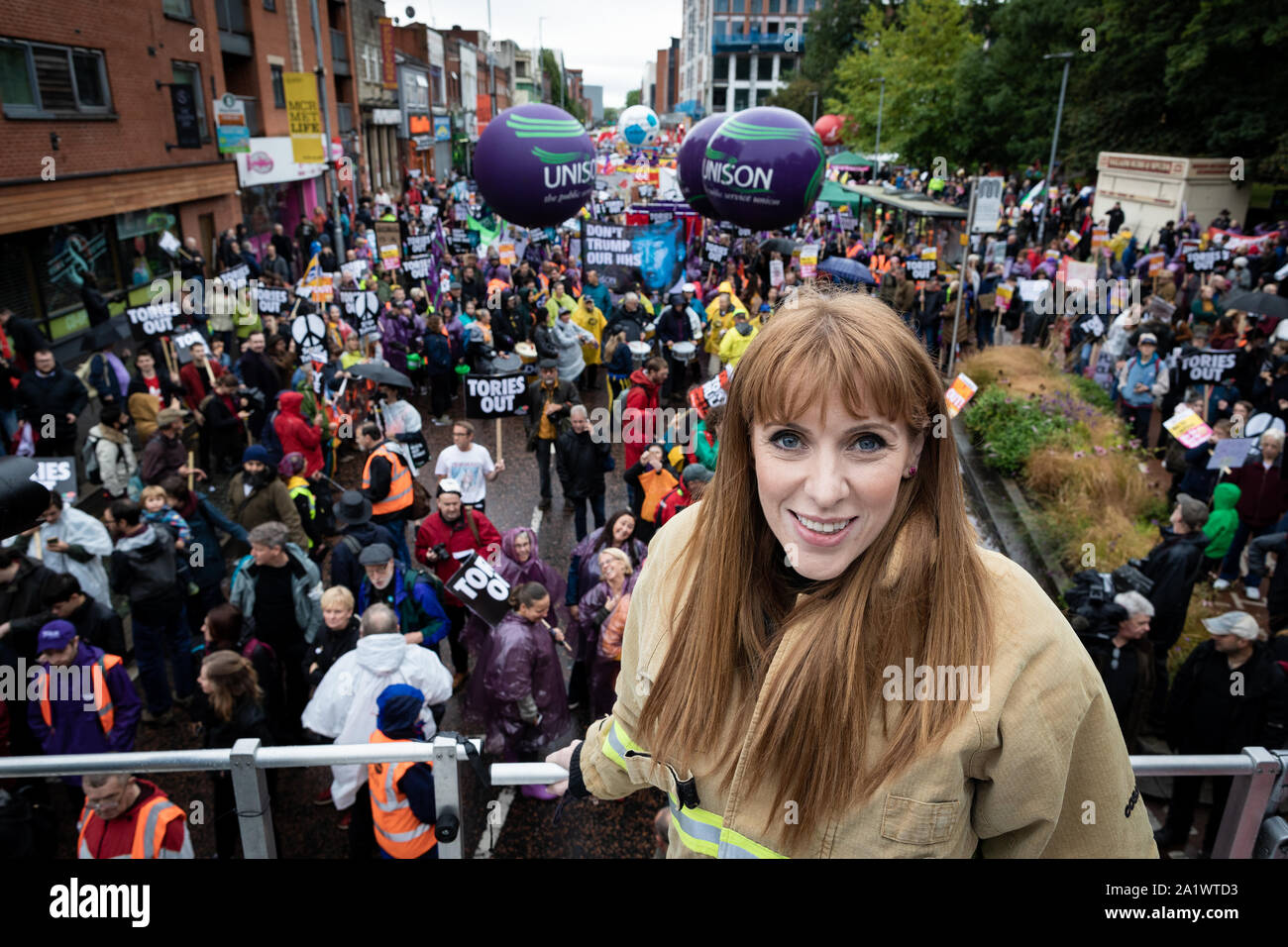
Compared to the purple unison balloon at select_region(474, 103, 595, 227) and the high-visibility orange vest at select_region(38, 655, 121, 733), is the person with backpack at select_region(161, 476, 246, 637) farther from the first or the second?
the purple unison balloon at select_region(474, 103, 595, 227)

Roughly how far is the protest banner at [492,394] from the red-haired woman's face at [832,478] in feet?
27.0

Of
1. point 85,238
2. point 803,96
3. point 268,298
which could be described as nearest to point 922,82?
point 268,298

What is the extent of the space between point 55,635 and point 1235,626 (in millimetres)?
6582

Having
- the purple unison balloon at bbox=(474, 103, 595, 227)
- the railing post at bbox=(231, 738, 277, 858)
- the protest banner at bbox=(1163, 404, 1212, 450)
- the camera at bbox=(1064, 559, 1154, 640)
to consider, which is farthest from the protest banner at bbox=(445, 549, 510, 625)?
the purple unison balloon at bbox=(474, 103, 595, 227)

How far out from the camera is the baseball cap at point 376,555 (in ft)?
19.5

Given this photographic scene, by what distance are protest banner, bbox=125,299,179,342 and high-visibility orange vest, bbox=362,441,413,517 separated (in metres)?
5.75

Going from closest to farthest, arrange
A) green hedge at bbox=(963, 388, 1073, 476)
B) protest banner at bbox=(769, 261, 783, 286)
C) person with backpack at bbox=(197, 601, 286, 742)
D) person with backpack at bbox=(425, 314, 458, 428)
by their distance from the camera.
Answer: person with backpack at bbox=(197, 601, 286, 742)
green hedge at bbox=(963, 388, 1073, 476)
person with backpack at bbox=(425, 314, 458, 428)
protest banner at bbox=(769, 261, 783, 286)

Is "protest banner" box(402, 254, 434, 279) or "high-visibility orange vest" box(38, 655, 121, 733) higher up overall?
"protest banner" box(402, 254, 434, 279)

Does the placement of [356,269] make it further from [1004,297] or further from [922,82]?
[922,82]

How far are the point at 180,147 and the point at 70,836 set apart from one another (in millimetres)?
20590

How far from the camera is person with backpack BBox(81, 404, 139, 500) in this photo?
7.80m

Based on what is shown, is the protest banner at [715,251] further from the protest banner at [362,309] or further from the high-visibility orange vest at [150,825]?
the high-visibility orange vest at [150,825]
